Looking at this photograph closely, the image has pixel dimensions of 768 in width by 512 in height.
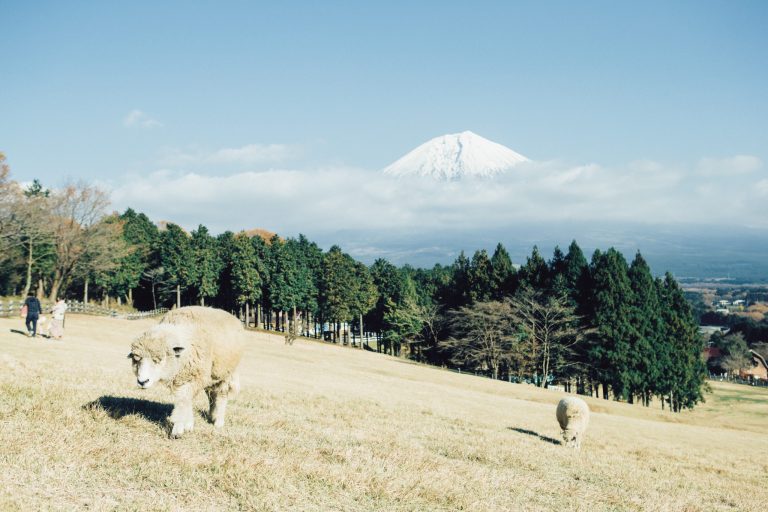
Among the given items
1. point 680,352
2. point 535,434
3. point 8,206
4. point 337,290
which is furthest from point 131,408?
point 337,290

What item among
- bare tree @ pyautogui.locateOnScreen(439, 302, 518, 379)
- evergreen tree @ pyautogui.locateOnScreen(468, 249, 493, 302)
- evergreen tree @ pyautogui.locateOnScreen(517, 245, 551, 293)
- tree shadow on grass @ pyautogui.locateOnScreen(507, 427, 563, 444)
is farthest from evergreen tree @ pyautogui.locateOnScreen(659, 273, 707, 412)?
tree shadow on grass @ pyautogui.locateOnScreen(507, 427, 563, 444)

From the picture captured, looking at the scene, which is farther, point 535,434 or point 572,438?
point 535,434

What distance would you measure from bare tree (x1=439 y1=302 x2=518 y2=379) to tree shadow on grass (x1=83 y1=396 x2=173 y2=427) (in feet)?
189

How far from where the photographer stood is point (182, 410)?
9.88 metres

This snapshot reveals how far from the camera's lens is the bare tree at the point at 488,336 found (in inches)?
2682

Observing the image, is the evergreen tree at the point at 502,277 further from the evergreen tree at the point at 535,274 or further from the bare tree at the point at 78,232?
the bare tree at the point at 78,232

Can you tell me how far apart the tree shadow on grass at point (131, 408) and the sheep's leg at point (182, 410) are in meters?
0.68

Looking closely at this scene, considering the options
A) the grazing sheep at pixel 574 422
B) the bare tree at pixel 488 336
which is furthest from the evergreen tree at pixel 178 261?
the grazing sheep at pixel 574 422

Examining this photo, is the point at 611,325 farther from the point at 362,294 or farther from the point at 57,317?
the point at 57,317

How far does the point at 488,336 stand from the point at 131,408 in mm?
61843

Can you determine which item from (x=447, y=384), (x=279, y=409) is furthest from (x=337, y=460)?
(x=447, y=384)

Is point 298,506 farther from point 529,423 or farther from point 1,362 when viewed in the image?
point 529,423

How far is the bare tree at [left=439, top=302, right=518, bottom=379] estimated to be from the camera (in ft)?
224

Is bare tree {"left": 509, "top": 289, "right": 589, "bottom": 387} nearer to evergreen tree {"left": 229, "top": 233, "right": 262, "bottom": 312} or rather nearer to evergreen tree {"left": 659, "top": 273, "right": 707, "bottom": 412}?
evergreen tree {"left": 659, "top": 273, "right": 707, "bottom": 412}
